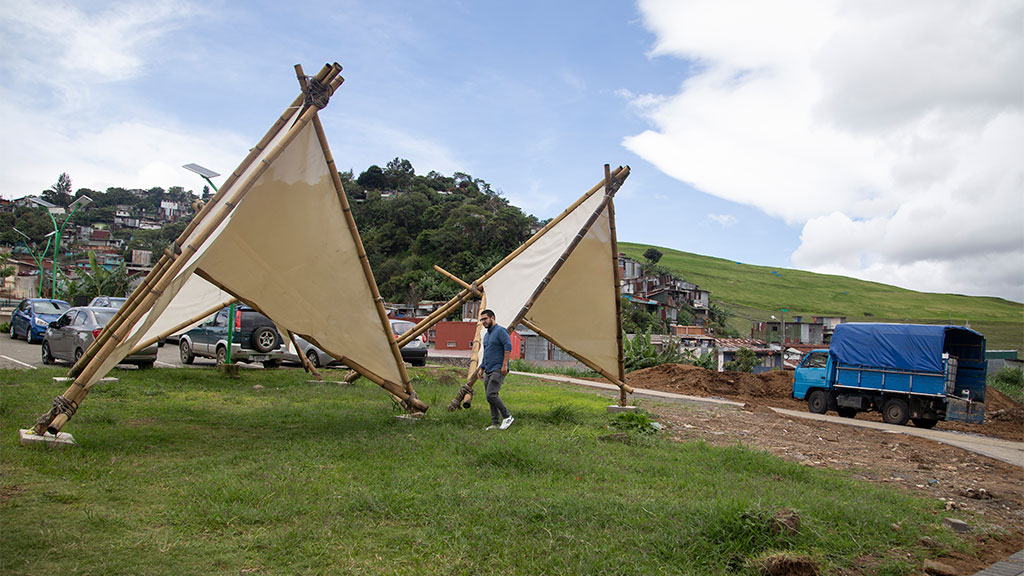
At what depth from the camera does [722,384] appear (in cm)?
2286

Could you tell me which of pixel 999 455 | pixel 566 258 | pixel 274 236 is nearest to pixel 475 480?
pixel 274 236

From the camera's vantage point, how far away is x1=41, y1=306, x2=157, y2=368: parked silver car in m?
13.7

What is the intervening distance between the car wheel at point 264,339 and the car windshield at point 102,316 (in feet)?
10.8

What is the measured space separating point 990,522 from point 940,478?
2.42m

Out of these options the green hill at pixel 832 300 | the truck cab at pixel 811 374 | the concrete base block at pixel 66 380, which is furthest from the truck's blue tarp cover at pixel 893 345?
the green hill at pixel 832 300

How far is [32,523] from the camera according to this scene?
13.9ft

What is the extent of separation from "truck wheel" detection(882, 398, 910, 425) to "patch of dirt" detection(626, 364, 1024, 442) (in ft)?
5.80

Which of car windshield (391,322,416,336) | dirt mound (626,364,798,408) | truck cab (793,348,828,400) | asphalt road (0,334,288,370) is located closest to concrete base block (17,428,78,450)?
asphalt road (0,334,288,370)

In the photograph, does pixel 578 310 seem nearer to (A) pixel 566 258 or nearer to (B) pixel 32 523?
(A) pixel 566 258

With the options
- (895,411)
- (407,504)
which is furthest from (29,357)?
(895,411)

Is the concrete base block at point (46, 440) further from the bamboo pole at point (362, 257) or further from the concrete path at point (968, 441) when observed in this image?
the concrete path at point (968, 441)

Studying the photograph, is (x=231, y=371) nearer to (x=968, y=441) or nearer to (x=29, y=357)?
(x=29, y=357)

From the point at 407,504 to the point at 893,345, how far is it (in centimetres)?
1527

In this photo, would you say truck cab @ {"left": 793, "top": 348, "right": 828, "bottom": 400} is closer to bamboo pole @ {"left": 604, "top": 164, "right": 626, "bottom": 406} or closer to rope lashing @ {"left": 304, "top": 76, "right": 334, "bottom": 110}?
bamboo pole @ {"left": 604, "top": 164, "right": 626, "bottom": 406}
